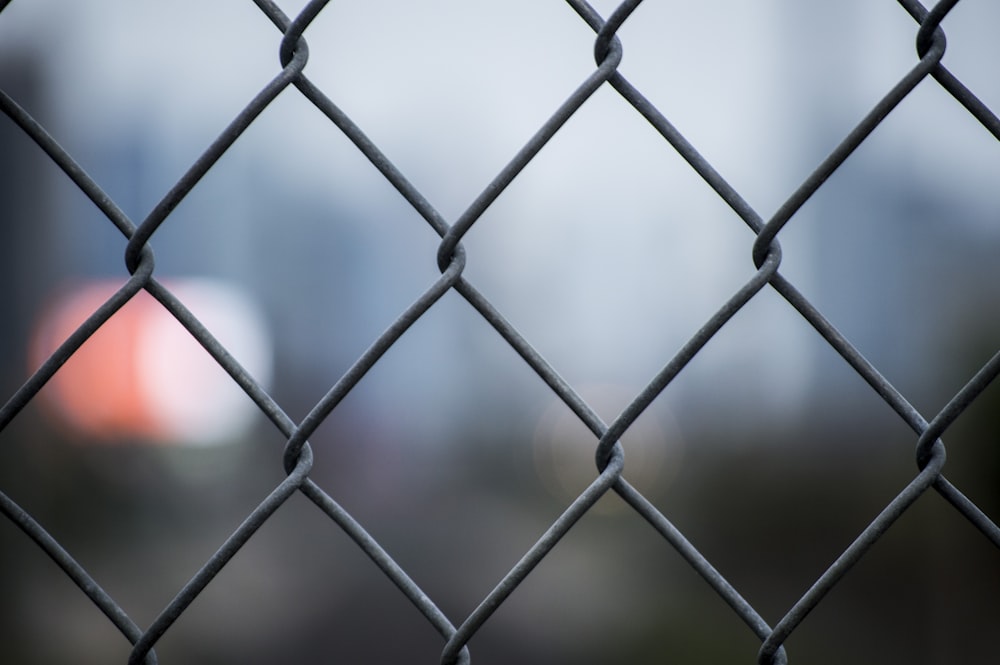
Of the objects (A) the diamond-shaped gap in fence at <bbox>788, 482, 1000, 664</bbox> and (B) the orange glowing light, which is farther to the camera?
(B) the orange glowing light

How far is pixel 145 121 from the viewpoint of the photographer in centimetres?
629

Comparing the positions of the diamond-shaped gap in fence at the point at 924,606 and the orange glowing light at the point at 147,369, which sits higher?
the orange glowing light at the point at 147,369

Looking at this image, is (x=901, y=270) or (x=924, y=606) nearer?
(x=924, y=606)

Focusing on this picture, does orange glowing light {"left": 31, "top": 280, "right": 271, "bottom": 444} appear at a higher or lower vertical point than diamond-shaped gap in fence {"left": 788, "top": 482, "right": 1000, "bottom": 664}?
higher

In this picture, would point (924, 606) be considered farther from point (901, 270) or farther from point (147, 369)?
point (147, 369)

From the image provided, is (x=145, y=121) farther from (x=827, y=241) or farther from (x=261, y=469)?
(x=827, y=241)

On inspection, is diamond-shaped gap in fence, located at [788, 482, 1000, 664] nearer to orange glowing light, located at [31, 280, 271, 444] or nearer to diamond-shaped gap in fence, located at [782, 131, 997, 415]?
diamond-shaped gap in fence, located at [782, 131, 997, 415]

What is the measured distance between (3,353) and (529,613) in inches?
138

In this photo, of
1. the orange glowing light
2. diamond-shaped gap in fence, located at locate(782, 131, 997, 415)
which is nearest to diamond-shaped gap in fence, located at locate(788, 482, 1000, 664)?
diamond-shaped gap in fence, located at locate(782, 131, 997, 415)

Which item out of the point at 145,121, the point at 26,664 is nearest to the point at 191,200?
the point at 145,121

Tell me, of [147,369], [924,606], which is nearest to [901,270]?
[924,606]

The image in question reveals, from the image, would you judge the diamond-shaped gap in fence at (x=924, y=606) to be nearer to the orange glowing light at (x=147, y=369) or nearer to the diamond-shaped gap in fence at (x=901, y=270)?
the diamond-shaped gap in fence at (x=901, y=270)

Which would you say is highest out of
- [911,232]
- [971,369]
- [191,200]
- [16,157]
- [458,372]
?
[16,157]

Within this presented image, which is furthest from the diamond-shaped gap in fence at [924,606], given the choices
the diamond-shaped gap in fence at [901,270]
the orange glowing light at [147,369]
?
the orange glowing light at [147,369]
